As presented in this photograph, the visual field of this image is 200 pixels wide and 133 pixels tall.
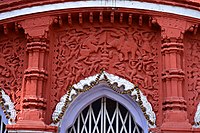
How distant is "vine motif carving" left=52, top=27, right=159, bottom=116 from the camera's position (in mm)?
7453

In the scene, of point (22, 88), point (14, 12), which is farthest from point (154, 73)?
point (14, 12)

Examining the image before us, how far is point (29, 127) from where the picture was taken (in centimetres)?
691

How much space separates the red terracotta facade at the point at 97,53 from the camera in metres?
7.29

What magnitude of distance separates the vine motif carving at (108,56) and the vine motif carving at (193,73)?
2.08 feet

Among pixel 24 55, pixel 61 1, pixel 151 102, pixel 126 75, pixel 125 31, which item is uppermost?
pixel 61 1

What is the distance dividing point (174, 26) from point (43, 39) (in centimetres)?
256

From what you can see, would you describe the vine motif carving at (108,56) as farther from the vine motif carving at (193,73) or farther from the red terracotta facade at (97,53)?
the vine motif carving at (193,73)

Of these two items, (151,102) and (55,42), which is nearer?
(151,102)

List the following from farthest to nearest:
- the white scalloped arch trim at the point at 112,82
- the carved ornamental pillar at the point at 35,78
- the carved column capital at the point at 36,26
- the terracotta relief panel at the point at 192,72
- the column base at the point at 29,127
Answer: the carved column capital at the point at 36,26 < the terracotta relief panel at the point at 192,72 < the white scalloped arch trim at the point at 112,82 < the carved ornamental pillar at the point at 35,78 < the column base at the point at 29,127

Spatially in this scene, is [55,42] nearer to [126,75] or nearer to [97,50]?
[97,50]

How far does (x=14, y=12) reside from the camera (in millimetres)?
7758

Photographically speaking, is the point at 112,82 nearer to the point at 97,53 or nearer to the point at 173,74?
the point at 97,53

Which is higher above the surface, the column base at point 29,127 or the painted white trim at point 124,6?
the painted white trim at point 124,6

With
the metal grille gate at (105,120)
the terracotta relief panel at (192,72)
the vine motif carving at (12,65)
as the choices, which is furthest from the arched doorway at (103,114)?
the vine motif carving at (12,65)
